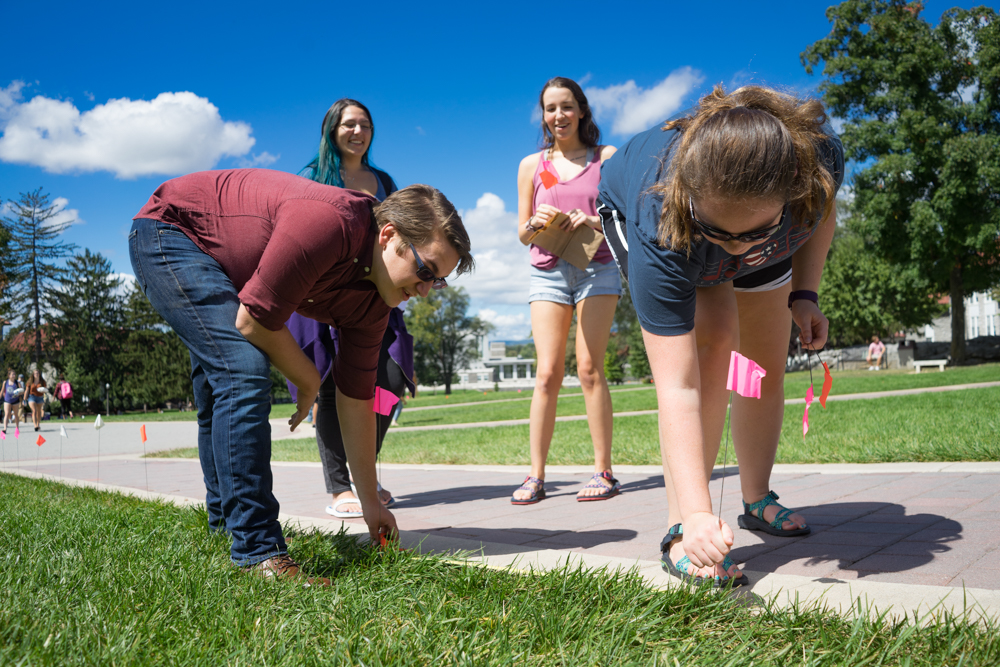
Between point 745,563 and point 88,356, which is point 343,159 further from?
point 88,356

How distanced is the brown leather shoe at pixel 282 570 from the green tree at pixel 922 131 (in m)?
28.0

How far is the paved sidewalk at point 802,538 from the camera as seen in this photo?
205 centimetres

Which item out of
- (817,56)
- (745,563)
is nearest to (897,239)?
(817,56)

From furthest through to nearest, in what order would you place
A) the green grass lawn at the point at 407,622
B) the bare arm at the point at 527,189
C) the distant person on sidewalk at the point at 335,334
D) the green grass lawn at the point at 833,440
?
the green grass lawn at the point at 833,440 → the bare arm at the point at 527,189 → the distant person on sidewalk at the point at 335,334 → the green grass lawn at the point at 407,622

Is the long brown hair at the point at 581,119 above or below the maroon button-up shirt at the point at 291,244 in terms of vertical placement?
above

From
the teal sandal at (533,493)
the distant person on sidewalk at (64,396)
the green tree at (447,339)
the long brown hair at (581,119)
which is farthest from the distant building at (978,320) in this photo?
the teal sandal at (533,493)

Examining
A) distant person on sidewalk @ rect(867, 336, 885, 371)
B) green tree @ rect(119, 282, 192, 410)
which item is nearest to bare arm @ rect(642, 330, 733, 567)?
distant person on sidewalk @ rect(867, 336, 885, 371)

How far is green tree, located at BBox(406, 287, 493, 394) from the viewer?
61125 millimetres

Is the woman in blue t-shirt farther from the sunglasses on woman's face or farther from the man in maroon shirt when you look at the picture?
the man in maroon shirt

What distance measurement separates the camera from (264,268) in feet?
7.28

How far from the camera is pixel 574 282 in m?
4.08

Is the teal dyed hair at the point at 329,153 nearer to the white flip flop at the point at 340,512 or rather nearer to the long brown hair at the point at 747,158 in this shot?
the white flip flop at the point at 340,512

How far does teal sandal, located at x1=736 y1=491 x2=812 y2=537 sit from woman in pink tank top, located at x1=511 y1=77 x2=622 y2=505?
107cm

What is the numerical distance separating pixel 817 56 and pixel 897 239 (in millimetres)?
8324
